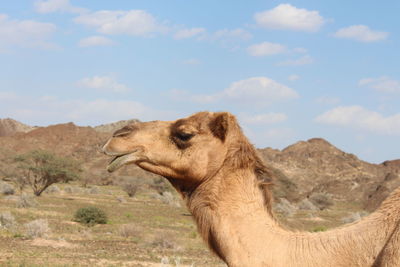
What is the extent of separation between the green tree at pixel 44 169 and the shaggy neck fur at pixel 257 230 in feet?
157

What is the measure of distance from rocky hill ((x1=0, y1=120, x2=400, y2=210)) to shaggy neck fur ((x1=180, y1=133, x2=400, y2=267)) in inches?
2092

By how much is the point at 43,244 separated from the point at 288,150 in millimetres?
87965

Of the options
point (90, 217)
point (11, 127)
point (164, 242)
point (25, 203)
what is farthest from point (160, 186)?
point (11, 127)

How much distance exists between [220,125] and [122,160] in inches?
32.5

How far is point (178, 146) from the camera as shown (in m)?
4.77

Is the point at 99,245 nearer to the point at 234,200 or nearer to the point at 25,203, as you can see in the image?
the point at 25,203

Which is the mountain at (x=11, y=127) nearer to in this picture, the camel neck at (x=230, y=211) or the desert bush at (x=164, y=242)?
the desert bush at (x=164, y=242)

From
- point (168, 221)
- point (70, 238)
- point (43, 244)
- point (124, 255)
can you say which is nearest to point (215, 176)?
point (124, 255)

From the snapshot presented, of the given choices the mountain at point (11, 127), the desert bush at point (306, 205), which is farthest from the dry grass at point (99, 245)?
the mountain at point (11, 127)

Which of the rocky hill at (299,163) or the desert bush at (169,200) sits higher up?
the rocky hill at (299,163)

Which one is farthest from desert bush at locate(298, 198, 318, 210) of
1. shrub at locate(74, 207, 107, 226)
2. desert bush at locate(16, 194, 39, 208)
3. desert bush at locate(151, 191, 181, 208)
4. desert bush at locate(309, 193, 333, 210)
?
shrub at locate(74, 207, 107, 226)

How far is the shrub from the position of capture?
30031 mm

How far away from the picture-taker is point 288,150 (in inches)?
4176

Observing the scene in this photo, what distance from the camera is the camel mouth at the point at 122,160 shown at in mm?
4613
